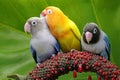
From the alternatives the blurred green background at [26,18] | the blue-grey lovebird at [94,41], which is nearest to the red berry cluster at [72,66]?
the blue-grey lovebird at [94,41]

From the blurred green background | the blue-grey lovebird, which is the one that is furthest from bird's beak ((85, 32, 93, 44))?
the blurred green background

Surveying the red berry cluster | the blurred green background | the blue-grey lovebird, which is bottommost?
the red berry cluster

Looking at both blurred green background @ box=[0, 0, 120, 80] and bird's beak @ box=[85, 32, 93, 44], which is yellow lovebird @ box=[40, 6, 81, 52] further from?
blurred green background @ box=[0, 0, 120, 80]

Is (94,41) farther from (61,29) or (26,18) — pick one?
(26,18)

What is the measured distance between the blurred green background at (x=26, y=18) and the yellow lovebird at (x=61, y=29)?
364 mm

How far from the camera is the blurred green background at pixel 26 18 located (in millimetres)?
1567

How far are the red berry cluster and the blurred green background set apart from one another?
1.38 ft

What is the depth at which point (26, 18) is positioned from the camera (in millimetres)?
1756

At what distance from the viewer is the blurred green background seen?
1.57 meters

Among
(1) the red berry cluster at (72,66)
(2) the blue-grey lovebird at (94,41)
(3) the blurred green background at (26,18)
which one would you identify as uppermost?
(3) the blurred green background at (26,18)

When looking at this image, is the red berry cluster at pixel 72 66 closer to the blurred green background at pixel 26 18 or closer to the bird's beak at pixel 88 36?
the bird's beak at pixel 88 36

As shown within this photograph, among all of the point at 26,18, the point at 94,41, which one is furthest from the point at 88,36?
the point at 26,18

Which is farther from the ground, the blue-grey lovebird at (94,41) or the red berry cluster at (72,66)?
the blue-grey lovebird at (94,41)

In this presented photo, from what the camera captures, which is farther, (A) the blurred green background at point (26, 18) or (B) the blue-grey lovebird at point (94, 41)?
(A) the blurred green background at point (26, 18)
